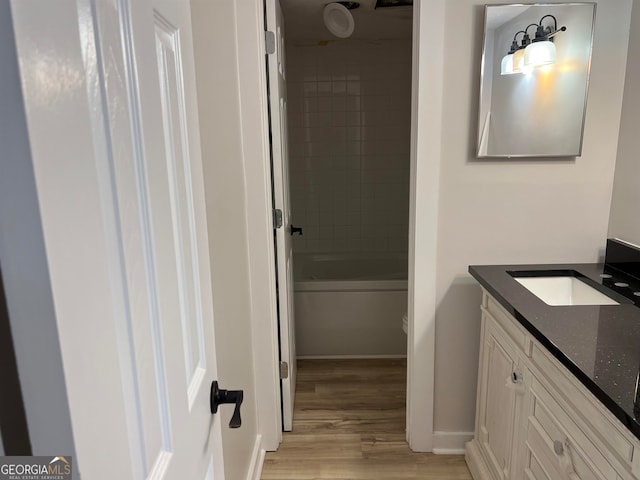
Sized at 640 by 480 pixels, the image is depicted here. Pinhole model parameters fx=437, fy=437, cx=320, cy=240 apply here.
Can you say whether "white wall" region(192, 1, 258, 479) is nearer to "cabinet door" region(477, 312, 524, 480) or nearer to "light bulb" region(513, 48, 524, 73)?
"cabinet door" region(477, 312, 524, 480)

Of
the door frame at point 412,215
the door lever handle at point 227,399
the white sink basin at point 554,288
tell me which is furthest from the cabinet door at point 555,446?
the door lever handle at point 227,399

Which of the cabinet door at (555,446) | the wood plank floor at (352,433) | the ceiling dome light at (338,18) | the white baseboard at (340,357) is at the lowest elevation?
the wood plank floor at (352,433)

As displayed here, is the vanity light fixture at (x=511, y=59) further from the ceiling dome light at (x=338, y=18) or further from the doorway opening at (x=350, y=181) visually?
the doorway opening at (x=350, y=181)

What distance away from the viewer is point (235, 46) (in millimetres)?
1720

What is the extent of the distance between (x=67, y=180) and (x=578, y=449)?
4.07 feet

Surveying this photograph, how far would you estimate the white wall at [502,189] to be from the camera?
5.76ft

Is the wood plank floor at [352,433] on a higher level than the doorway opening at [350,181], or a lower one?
lower

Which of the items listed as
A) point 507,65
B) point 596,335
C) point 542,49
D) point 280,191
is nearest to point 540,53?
point 542,49

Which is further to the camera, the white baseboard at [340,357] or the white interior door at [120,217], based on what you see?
the white baseboard at [340,357]

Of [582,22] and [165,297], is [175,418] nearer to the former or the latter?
[165,297]

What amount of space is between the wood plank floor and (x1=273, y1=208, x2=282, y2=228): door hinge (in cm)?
108

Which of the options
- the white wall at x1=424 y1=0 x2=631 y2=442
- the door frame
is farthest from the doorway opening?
the white wall at x1=424 y1=0 x2=631 y2=442

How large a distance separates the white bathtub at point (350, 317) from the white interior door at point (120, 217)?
207cm

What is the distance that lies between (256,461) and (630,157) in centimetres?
202
